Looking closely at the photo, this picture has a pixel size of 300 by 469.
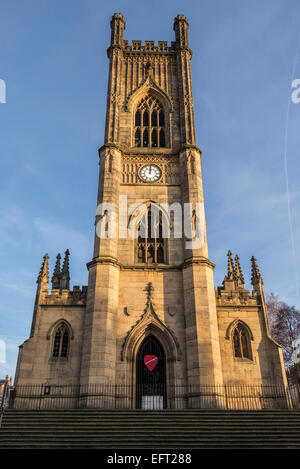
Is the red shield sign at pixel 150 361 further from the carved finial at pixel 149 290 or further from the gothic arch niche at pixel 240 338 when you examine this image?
the gothic arch niche at pixel 240 338

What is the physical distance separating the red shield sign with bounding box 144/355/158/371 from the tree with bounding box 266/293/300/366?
54.6ft

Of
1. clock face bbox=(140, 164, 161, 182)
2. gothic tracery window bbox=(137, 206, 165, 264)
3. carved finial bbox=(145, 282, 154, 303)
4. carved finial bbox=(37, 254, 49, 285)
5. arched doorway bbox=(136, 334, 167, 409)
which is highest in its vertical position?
clock face bbox=(140, 164, 161, 182)

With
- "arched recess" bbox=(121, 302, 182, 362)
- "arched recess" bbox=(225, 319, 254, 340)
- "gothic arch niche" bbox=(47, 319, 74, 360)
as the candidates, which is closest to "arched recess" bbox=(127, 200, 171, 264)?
"arched recess" bbox=(121, 302, 182, 362)

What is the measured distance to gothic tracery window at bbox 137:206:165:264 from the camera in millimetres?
23406

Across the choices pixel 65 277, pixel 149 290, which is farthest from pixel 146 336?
pixel 65 277

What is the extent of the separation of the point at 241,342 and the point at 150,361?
5322 millimetres

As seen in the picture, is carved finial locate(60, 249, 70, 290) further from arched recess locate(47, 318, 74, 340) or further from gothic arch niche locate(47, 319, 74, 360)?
gothic arch niche locate(47, 319, 74, 360)

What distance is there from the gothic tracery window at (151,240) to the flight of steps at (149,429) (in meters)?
9.95

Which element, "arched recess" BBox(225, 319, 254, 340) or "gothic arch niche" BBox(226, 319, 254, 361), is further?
"arched recess" BBox(225, 319, 254, 340)

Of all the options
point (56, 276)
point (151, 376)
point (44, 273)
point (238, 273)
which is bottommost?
point (151, 376)

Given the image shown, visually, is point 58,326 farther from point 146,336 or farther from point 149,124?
point 149,124

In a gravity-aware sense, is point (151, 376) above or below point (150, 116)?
below

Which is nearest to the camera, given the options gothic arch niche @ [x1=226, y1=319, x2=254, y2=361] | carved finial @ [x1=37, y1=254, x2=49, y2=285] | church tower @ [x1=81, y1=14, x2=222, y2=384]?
church tower @ [x1=81, y1=14, x2=222, y2=384]

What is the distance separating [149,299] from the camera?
2144cm
